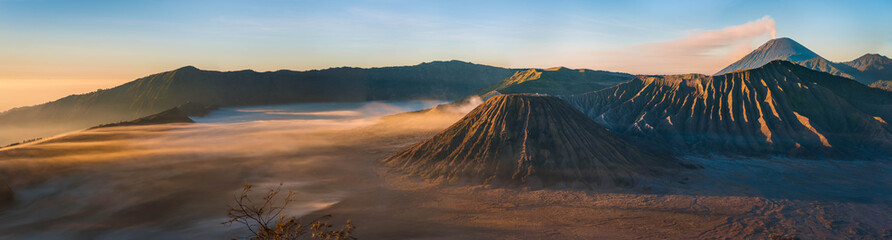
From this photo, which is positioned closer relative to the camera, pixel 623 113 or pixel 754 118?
pixel 754 118

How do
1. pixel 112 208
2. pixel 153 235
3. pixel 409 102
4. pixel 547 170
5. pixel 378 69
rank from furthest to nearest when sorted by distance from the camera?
pixel 378 69 < pixel 409 102 < pixel 547 170 < pixel 112 208 < pixel 153 235

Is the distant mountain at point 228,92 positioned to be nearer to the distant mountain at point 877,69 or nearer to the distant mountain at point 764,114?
the distant mountain at point 764,114

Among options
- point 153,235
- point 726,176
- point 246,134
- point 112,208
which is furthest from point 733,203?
point 246,134

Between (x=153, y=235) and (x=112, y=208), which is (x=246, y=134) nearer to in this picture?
(x=112, y=208)

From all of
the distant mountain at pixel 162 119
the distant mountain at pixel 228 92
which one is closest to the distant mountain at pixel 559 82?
the distant mountain at pixel 228 92

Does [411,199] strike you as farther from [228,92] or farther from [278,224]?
[228,92]

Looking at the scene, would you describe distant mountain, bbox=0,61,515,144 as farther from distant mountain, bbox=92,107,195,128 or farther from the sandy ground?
the sandy ground

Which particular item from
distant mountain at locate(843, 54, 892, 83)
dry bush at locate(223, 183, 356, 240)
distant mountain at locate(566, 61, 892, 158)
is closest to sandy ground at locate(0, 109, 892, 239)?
dry bush at locate(223, 183, 356, 240)
